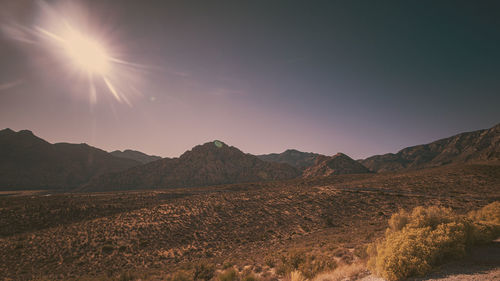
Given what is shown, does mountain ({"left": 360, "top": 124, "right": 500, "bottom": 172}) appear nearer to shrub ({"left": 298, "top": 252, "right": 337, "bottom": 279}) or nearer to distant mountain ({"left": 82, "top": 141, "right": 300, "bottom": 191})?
distant mountain ({"left": 82, "top": 141, "right": 300, "bottom": 191})

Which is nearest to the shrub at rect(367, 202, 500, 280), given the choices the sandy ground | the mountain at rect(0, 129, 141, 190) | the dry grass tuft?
the sandy ground

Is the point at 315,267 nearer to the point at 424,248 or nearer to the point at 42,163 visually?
the point at 424,248

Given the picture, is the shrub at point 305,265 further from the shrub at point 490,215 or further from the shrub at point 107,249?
the shrub at point 107,249

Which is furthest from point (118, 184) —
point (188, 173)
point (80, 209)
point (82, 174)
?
point (80, 209)

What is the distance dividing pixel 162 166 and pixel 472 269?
4751 inches

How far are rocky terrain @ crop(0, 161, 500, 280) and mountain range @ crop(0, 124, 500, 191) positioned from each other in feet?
214

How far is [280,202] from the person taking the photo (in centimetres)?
2923

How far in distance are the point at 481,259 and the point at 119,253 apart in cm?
2338

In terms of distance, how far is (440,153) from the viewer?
134 meters

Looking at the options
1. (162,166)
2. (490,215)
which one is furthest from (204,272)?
(162,166)

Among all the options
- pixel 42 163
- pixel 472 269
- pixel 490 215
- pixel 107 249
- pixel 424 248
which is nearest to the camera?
pixel 472 269

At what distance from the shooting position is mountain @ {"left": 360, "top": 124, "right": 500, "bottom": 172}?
10394 centimetres

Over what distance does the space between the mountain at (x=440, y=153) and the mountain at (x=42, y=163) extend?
199m

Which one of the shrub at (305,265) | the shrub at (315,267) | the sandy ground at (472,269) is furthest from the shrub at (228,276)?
the sandy ground at (472,269)
